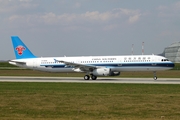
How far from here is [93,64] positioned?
47969mm

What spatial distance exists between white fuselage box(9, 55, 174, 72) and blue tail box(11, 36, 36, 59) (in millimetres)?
768

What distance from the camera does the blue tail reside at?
170 ft

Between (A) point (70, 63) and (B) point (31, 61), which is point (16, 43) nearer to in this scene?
(B) point (31, 61)

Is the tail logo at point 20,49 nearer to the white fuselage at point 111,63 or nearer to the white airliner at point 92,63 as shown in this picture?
the white airliner at point 92,63

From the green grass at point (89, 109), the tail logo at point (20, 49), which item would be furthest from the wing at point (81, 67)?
the green grass at point (89, 109)

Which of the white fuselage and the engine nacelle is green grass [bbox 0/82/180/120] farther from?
the white fuselage

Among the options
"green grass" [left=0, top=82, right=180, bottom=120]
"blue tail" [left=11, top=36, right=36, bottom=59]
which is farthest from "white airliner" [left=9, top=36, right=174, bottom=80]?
"green grass" [left=0, top=82, right=180, bottom=120]

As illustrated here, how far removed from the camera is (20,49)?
51.9m

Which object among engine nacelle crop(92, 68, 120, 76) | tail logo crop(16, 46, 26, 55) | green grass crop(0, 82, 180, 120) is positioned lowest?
green grass crop(0, 82, 180, 120)

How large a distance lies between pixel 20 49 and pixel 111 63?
14.6m

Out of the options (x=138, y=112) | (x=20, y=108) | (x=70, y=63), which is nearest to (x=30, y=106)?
(x=20, y=108)

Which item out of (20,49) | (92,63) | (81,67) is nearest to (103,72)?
(92,63)

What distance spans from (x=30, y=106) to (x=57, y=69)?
1268 inches

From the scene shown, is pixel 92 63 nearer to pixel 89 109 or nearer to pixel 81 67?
pixel 81 67
